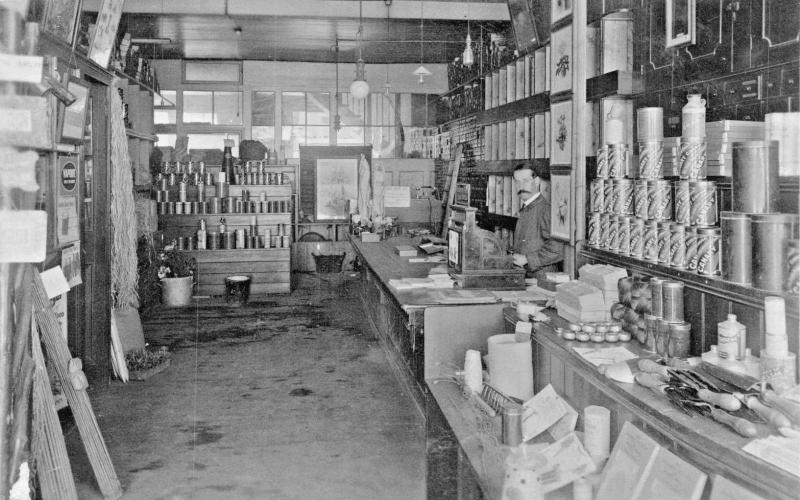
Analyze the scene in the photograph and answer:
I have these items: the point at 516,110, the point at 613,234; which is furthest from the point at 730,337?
the point at 516,110

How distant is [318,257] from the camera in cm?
1042

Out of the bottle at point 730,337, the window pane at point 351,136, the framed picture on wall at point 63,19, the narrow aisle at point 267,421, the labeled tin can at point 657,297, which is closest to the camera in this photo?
the bottle at point 730,337

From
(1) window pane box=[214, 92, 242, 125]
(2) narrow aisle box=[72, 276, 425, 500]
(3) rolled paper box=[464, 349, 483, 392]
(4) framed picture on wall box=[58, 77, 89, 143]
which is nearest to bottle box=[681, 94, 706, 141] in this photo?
(3) rolled paper box=[464, 349, 483, 392]

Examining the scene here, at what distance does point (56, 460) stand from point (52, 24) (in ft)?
7.49

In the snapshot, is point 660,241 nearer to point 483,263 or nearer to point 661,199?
point 661,199

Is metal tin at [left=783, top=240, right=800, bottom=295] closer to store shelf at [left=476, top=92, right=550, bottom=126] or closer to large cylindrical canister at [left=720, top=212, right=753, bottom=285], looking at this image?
Answer: large cylindrical canister at [left=720, top=212, right=753, bottom=285]

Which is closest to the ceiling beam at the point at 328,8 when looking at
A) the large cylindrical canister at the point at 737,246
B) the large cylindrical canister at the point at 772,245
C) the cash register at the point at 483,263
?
the cash register at the point at 483,263

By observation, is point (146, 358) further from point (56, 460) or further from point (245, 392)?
point (56, 460)

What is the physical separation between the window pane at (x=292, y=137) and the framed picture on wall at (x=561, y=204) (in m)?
8.51

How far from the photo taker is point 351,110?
12.7 meters

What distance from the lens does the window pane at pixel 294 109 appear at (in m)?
12.6

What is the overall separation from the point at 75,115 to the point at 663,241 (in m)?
3.46

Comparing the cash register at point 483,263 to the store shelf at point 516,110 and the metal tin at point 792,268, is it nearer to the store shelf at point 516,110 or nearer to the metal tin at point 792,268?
the store shelf at point 516,110

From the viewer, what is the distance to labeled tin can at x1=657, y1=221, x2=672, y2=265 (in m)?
2.64
